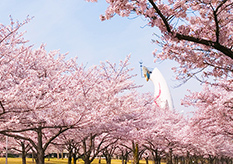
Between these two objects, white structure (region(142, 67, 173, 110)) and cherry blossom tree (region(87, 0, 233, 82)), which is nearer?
cherry blossom tree (region(87, 0, 233, 82))

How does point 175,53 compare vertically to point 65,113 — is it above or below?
above

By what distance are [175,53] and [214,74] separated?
1481mm

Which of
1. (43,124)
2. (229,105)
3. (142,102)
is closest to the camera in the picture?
(43,124)

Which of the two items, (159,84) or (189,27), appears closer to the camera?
(189,27)

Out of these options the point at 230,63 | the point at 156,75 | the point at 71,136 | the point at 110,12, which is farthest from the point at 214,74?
the point at 156,75

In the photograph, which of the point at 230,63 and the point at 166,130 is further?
the point at 166,130

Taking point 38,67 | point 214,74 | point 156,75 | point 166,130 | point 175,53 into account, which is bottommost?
point 166,130

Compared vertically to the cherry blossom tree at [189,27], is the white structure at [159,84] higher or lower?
higher

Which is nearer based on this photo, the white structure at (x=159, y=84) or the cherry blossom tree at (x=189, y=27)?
the cherry blossom tree at (x=189, y=27)

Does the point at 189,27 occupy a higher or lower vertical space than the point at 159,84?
lower

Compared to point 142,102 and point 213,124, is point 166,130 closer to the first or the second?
point 142,102

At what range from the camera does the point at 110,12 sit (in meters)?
5.01

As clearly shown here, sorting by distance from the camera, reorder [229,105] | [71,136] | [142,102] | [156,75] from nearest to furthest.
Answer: [229,105]
[71,136]
[142,102]
[156,75]

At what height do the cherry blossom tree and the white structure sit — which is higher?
the white structure
